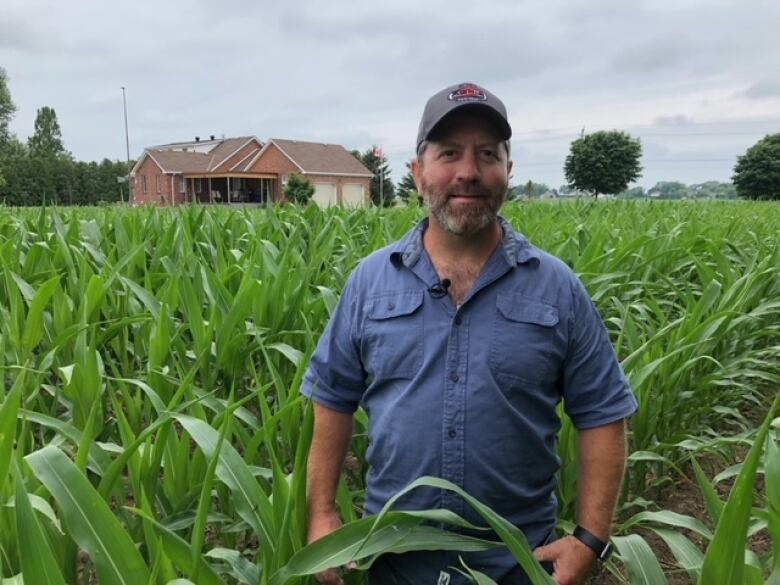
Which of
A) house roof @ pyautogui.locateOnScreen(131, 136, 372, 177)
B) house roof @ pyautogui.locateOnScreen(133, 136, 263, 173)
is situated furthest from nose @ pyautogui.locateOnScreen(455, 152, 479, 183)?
house roof @ pyautogui.locateOnScreen(133, 136, 263, 173)

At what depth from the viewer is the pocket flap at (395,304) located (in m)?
1.32

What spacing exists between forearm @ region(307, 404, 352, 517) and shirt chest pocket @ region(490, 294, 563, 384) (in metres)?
0.37

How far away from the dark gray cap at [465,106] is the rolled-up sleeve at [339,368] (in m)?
0.38

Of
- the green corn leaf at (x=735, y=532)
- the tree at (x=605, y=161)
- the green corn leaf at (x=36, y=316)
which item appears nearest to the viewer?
the green corn leaf at (x=735, y=532)

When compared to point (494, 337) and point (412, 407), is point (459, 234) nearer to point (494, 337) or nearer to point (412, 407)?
point (494, 337)

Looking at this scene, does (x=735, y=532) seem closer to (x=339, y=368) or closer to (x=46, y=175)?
(x=339, y=368)

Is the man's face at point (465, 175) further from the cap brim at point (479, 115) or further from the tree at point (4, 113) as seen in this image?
the tree at point (4, 113)

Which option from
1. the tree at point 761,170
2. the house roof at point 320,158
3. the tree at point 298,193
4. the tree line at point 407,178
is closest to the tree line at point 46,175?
the tree line at point 407,178

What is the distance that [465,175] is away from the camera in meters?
1.29

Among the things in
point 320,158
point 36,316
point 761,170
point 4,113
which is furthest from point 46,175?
point 36,316

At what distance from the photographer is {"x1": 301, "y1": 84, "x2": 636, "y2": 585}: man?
127 cm

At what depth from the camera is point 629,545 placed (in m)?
1.18

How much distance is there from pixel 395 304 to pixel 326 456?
0.36 meters

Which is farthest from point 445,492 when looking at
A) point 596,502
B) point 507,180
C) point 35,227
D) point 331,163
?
point 331,163
